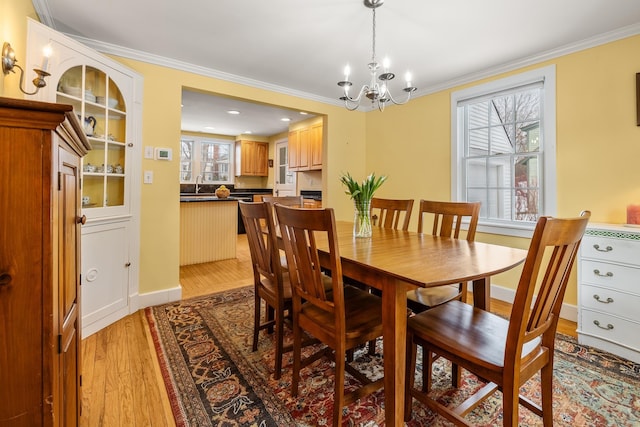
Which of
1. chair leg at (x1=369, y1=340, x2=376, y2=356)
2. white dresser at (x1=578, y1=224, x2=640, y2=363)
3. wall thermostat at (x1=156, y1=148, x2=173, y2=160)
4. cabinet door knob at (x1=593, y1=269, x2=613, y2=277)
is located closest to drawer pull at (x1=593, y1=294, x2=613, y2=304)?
white dresser at (x1=578, y1=224, x2=640, y2=363)

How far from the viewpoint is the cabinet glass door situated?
2180mm

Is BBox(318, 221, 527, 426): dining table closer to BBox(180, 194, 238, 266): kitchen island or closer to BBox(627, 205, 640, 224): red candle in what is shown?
BBox(627, 205, 640, 224): red candle

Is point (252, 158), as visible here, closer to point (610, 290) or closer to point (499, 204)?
point (499, 204)

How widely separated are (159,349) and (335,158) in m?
2.99

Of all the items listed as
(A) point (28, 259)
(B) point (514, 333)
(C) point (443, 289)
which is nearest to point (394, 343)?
(B) point (514, 333)

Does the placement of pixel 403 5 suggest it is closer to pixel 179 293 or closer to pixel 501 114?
pixel 501 114

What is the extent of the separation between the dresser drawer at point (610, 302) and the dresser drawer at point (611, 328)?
0.04 m

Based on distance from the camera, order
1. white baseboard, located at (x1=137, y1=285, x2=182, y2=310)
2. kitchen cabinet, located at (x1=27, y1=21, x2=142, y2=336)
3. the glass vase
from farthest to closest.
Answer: white baseboard, located at (x1=137, y1=285, x2=182, y2=310)
kitchen cabinet, located at (x1=27, y1=21, x2=142, y2=336)
the glass vase

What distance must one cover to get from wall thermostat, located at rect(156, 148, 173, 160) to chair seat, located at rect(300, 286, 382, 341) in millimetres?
2120

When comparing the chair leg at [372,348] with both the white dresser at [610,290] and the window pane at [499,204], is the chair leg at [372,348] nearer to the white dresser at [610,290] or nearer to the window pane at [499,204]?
the white dresser at [610,290]

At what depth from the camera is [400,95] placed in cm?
373

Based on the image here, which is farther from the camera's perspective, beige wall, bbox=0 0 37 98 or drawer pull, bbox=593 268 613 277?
drawer pull, bbox=593 268 613 277

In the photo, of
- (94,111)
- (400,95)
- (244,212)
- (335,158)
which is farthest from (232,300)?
(400,95)

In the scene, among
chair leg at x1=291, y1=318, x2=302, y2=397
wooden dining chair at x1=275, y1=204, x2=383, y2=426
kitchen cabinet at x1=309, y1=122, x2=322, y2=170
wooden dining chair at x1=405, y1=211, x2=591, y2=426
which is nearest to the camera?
wooden dining chair at x1=405, y1=211, x2=591, y2=426
